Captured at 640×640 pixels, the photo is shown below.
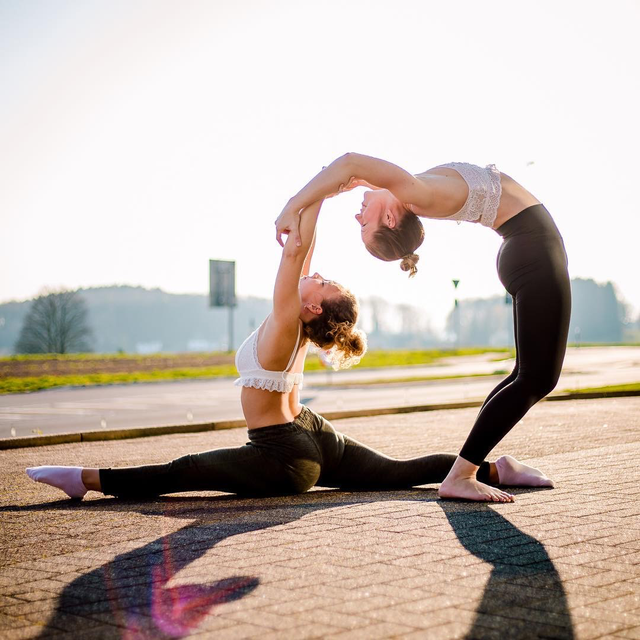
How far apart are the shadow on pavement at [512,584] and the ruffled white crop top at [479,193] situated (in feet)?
4.85

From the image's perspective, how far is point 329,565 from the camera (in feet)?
10.4

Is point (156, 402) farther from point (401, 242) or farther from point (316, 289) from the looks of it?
point (401, 242)

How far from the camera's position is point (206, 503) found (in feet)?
15.8

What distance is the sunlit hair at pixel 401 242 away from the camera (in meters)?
4.34

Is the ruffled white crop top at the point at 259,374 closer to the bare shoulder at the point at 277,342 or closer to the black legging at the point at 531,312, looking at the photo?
the bare shoulder at the point at 277,342

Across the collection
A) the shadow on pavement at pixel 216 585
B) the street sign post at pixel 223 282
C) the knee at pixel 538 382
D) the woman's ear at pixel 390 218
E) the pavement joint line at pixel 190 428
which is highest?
the street sign post at pixel 223 282

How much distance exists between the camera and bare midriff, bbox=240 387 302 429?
180 inches

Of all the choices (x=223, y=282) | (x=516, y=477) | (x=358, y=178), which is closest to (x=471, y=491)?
(x=516, y=477)

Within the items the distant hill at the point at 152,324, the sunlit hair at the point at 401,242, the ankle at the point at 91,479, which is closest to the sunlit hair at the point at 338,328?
the sunlit hair at the point at 401,242

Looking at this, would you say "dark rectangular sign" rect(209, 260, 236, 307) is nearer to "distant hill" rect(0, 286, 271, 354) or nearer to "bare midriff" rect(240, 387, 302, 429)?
"bare midriff" rect(240, 387, 302, 429)

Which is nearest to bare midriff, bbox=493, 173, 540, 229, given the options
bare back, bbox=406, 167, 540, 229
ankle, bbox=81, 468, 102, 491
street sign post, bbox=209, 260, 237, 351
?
bare back, bbox=406, 167, 540, 229

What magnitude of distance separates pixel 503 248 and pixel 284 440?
60.2 inches

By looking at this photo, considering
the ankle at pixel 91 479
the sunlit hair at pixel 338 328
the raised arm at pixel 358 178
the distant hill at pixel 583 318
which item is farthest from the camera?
the distant hill at pixel 583 318

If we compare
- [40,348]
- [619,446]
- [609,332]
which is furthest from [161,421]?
[609,332]
